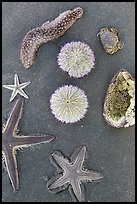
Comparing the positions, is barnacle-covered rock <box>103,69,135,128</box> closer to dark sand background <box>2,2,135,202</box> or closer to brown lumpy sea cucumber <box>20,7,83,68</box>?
dark sand background <box>2,2,135,202</box>

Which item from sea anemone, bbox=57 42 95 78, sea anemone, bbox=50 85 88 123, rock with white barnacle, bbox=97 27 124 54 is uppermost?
rock with white barnacle, bbox=97 27 124 54

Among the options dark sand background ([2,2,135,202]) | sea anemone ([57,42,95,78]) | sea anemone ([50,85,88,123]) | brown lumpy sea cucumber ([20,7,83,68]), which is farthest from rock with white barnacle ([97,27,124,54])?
sea anemone ([50,85,88,123])

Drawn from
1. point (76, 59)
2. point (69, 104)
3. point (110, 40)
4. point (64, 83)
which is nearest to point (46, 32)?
point (76, 59)

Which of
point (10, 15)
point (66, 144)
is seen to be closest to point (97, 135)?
point (66, 144)

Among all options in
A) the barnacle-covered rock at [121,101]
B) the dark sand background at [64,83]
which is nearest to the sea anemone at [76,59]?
the dark sand background at [64,83]

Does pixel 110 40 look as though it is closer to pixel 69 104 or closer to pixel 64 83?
pixel 64 83

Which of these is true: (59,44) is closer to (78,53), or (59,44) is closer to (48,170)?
(78,53)

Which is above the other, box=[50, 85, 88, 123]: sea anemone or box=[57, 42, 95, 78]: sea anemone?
box=[57, 42, 95, 78]: sea anemone
